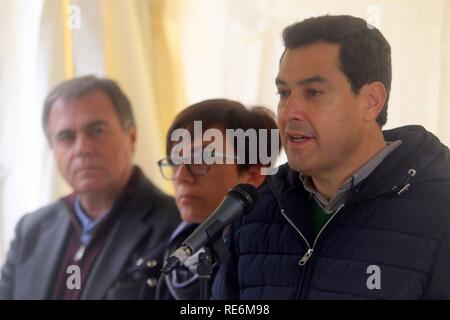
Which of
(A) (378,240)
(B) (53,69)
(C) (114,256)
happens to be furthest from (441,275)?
(B) (53,69)

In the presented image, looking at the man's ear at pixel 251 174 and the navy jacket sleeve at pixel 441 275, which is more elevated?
the man's ear at pixel 251 174

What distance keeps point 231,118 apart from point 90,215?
0.42 metres

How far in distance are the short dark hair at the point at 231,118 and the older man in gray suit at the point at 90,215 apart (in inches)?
8.0

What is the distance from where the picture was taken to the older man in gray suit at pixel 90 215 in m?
1.39

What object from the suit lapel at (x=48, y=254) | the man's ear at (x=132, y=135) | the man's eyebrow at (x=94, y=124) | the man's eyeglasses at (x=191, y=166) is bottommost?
the suit lapel at (x=48, y=254)

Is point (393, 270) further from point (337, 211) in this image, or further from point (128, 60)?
point (128, 60)

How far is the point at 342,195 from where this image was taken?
108 centimetres

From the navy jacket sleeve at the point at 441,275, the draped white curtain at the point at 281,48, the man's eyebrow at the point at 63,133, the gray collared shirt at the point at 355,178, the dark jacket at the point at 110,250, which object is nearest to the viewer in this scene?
the navy jacket sleeve at the point at 441,275

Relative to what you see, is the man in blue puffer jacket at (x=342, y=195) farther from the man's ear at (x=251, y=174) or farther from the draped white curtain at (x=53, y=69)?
the draped white curtain at (x=53, y=69)

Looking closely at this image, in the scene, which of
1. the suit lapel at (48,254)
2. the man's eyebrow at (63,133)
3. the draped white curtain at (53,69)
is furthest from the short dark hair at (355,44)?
the suit lapel at (48,254)

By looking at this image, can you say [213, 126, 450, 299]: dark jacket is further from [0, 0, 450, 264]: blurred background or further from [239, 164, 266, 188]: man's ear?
[0, 0, 450, 264]: blurred background

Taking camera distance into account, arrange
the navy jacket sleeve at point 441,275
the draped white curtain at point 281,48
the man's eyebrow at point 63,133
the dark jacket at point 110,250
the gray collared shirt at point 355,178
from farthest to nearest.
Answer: the man's eyebrow at point 63,133
the dark jacket at point 110,250
the draped white curtain at point 281,48
the gray collared shirt at point 355,178
the navy jacket sleeve at point 441,275

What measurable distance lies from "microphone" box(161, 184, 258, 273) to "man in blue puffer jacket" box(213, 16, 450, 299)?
12 cm

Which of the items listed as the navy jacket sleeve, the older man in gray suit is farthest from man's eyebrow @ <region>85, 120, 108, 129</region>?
the navy jacket sleeve
